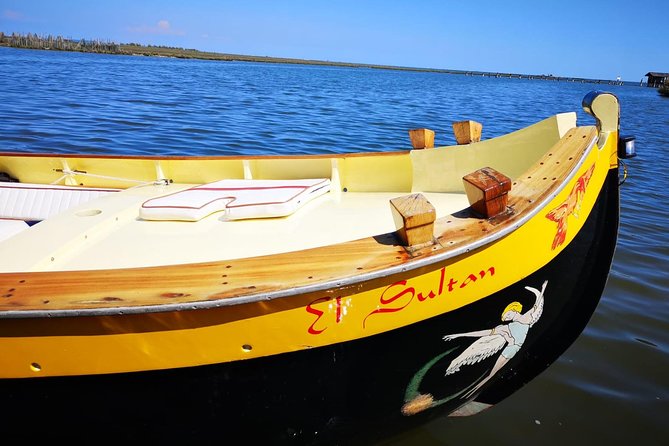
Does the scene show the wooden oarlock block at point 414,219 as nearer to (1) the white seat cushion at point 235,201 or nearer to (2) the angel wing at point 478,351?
(2) the angel wing at point 478,351

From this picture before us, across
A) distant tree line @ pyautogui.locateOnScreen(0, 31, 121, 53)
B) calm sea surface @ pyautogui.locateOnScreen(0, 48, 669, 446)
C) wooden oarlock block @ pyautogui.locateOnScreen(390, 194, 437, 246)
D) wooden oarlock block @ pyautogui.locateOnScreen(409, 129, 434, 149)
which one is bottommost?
calm sea surface @ pyautogui.locateOnScreen(0, 48, 669, 446)

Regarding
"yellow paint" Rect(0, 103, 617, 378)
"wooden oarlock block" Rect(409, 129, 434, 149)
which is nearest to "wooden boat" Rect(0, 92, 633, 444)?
"yellow paint" Rect(0, 103, 617, 378)

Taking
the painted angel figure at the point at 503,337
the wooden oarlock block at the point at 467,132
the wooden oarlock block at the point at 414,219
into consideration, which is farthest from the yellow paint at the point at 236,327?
the wooden oarlock block at the point at 467,132

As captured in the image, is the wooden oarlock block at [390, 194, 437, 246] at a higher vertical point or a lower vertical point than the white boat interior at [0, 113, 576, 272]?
higher

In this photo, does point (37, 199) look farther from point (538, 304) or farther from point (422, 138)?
point (538, 304)

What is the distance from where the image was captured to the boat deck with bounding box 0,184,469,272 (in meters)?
2.58

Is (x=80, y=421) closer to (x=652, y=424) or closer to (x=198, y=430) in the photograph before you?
(x=198, y=430)

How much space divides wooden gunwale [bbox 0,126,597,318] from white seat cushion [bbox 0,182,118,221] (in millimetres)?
2401

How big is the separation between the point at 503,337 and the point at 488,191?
0.91 metres

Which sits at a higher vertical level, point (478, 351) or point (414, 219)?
point (414, 219)

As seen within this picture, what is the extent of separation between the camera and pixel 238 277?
184 cm

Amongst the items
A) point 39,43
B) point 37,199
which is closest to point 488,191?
point 37,199

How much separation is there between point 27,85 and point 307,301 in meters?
26.9

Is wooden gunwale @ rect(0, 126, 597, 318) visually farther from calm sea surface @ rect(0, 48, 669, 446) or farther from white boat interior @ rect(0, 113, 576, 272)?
calm sea surface @ rect(0, 48, 669, 446)
